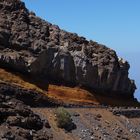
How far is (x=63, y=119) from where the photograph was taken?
4484 centimetres

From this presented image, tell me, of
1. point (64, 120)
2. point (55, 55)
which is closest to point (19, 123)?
point (64, 120)

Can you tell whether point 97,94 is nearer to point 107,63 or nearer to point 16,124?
point 107,63

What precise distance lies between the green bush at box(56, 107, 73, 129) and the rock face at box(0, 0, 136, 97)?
10707 millimetres

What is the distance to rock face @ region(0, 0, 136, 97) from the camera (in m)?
57.0

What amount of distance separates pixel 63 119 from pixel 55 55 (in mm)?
13906

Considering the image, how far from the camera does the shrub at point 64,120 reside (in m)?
44.8

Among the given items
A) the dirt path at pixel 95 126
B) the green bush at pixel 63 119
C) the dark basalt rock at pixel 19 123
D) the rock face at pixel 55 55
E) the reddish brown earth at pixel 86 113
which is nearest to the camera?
the dark basalt rock at pixel 19 123

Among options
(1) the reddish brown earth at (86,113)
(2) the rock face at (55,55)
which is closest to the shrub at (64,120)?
(1) the reddish brown earth at (86,113)

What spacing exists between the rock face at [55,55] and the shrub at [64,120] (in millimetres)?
10690

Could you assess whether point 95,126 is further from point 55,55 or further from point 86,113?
point 55,55

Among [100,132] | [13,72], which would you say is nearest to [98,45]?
[13,72]

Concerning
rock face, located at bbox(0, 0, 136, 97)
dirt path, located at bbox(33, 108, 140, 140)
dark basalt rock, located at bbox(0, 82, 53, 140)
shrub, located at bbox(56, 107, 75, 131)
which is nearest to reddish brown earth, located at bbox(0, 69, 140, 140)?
dirt path, located at bbox(33, 108, 140, 140)

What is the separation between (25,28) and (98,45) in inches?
400

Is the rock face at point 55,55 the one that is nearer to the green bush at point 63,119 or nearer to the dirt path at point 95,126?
the dirt path at point 95,126
